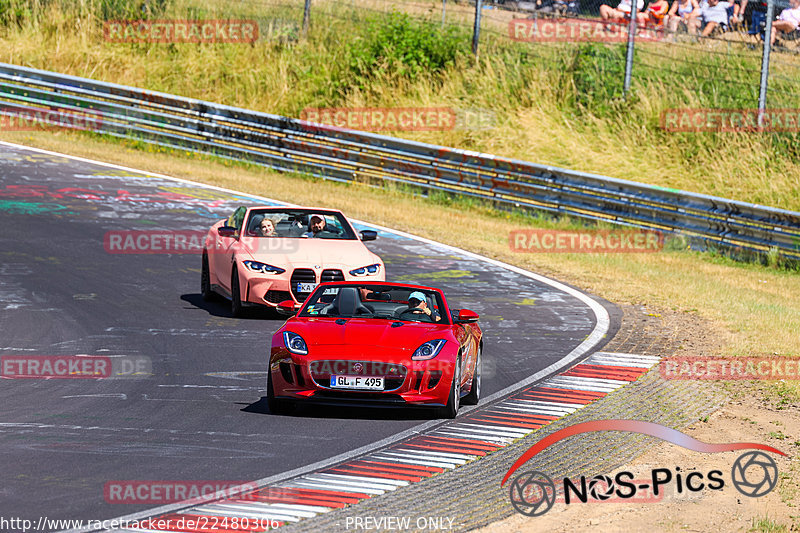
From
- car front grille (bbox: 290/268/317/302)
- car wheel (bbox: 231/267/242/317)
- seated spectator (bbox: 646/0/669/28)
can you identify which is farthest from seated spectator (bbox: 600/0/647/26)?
car wheel (bbox: 231/267/242/317)

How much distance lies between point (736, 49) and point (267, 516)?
2117 centimetres

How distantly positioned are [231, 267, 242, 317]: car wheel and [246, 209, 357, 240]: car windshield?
831mm

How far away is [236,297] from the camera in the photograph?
15.1 m

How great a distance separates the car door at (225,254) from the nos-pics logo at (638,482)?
6812 millimetres

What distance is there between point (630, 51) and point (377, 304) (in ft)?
53.4

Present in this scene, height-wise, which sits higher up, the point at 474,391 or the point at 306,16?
the point at 306,16

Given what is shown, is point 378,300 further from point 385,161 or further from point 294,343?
point 385,161

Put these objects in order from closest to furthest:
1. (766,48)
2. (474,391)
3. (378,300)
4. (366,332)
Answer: (366,332)
(474,391)
(378,300)
(766,48)

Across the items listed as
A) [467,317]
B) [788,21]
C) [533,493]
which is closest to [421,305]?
[467,317]

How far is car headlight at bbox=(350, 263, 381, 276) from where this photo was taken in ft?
49.6

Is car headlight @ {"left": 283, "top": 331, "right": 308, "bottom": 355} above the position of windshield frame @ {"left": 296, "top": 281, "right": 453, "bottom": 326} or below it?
below

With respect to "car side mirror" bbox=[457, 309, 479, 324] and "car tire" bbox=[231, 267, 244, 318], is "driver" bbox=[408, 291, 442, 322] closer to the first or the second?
"car side mirror" bbox=[457, 309, 479, 324]

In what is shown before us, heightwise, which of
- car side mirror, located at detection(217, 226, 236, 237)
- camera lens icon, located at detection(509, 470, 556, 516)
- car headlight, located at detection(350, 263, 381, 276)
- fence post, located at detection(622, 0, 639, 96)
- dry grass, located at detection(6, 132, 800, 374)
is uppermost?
fence post, located at detection(622, 0, 639, 96)

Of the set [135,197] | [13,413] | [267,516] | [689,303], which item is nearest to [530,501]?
[267,516]
